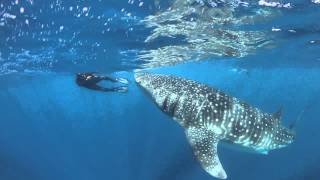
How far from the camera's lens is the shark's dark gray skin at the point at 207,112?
7.98 m

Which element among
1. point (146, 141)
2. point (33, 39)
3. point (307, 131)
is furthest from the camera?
point (307, 131)

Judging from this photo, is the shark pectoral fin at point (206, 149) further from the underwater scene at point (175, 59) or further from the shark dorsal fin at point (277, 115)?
the shark dorsal fin at point (277, 115)

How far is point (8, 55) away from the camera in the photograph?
63.9 ft

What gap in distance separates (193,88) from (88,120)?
3926 inches

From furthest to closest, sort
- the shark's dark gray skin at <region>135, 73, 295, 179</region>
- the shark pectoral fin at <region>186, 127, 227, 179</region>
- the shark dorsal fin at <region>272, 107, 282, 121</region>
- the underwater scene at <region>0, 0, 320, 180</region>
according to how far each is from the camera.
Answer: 1. the shark dorsal fin at <region>272, 107, 282, 121</region>
2. the underwater scene at <region>0, 0, 320, 180</region>
3. the shark's dark gray skin at <region>135, 73, 295, 179</region>
4. the shark pectoral fin at <region>186, 127, 227, 179</region>

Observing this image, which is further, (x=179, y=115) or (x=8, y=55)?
(x=8, y=55)

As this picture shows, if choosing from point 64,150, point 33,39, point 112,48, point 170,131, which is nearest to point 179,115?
point 33,39

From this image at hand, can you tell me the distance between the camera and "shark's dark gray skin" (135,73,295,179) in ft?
26.2

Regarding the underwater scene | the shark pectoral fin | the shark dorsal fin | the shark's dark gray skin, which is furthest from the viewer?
the shark dorsal fin

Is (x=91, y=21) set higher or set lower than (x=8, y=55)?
higher

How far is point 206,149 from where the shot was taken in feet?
24.4

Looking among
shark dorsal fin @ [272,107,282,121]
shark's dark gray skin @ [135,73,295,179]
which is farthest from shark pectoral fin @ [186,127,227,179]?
shark dorsal fin @ [272,107,282,121]

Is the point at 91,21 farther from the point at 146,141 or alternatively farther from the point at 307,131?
the point at 307,131

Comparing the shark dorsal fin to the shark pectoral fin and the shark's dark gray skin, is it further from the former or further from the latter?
the shark pectoral fin
